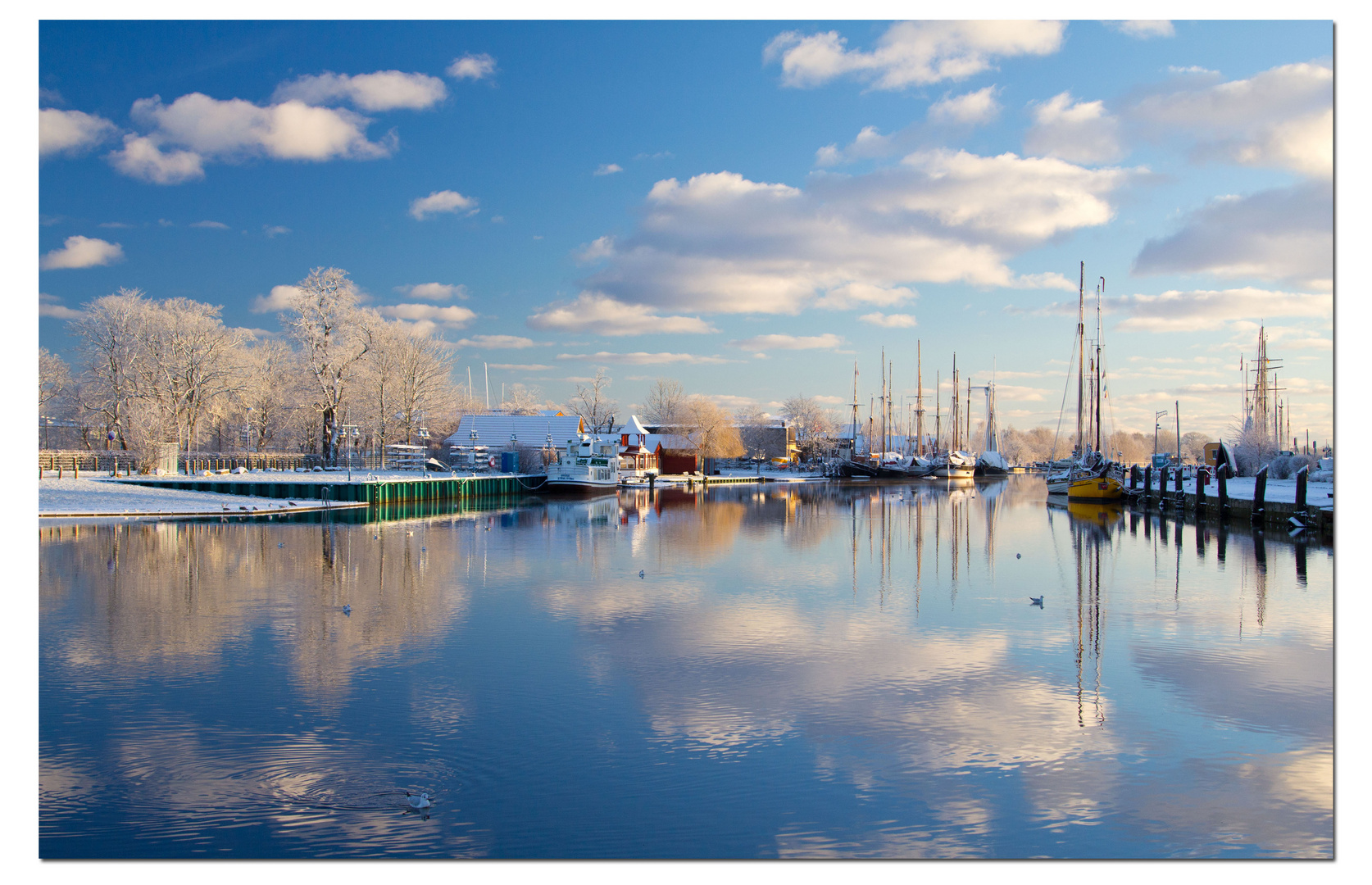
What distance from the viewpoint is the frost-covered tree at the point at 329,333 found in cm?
5762

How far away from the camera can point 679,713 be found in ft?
29.9

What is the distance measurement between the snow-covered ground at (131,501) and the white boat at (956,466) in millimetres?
79021

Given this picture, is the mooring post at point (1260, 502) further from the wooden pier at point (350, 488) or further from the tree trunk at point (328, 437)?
the tree trunk at point (328, 437)

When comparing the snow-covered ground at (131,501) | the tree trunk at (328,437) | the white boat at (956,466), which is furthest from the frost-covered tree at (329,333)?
the white boat at (956,466)

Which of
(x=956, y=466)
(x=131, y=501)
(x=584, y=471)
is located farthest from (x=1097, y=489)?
(x=956, y=466)

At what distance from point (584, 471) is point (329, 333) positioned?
18.4 m

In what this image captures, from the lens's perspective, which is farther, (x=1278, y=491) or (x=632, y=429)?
(x=632, y=429)

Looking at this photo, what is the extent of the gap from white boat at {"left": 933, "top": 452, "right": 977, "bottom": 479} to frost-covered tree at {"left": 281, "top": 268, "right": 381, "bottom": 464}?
66.3m

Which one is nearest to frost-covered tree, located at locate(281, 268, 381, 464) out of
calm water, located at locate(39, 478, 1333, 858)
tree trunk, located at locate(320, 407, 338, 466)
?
tree trunk, located at locate(320, 407, 338, 466)

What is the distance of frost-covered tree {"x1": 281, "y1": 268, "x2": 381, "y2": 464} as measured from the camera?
5762cm

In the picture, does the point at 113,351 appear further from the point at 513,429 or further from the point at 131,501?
the point at 513,429

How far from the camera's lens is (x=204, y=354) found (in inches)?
2173

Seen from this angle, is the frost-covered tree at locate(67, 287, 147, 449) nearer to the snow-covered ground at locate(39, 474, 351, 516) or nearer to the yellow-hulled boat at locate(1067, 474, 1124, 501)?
the snow-covered ground at locate(39, 474, 351, 516)

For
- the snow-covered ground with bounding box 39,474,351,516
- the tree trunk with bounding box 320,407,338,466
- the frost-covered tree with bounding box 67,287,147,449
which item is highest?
the frost-covered tree with bounding box 67,287,147,449
